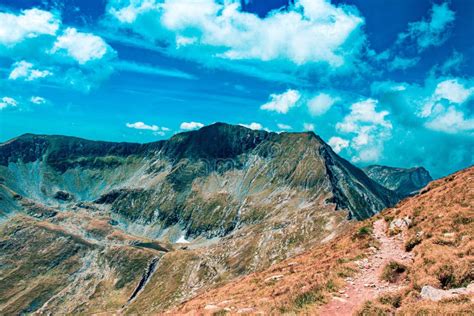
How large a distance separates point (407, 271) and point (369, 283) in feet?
9.47

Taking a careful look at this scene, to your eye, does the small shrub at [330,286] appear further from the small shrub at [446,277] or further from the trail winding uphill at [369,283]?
the small shrub at [446,277]

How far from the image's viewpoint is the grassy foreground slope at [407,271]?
21.5 metres

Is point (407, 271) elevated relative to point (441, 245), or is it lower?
lower

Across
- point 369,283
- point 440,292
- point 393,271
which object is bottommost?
point 369,283

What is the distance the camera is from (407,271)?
2611cm

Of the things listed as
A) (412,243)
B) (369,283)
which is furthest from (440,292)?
(412,243)

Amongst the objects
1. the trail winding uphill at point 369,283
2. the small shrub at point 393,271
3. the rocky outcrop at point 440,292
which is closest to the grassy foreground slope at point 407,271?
the small shrub at point 393,271

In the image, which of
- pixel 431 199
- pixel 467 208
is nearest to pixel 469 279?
pixel 467 208

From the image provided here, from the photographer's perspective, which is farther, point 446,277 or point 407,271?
point 407,271

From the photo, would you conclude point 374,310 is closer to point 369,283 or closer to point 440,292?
point 440,292

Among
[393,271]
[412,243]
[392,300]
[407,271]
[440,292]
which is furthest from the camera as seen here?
[412,243]

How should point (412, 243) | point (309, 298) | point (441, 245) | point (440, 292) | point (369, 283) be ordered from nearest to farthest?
point (440, 292), point (309, 298), point (369, 283), point (441, 245), point (412, 243)

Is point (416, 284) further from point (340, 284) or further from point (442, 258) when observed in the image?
point (340, 284)

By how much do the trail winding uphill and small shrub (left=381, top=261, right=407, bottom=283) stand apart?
44 cm
